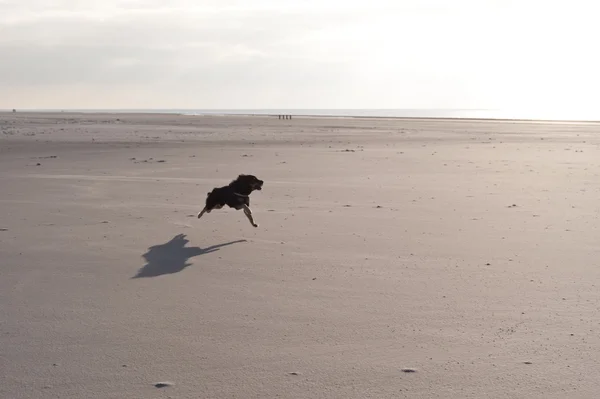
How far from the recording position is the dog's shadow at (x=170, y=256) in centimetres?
718

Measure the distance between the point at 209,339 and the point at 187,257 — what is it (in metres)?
2.92

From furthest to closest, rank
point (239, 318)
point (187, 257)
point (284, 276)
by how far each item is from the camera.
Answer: point (187, 257), point (284, 276), point (239, 318)

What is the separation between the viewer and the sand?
14.2 feet

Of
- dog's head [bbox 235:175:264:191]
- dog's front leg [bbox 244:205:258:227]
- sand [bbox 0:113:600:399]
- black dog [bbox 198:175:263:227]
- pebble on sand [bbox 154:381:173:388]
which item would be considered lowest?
pebble on sand [bbox 154:381:173:388]

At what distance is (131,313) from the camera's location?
18.6 feet

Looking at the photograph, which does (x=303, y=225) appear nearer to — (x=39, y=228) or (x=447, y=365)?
A: (x=39, y=228)

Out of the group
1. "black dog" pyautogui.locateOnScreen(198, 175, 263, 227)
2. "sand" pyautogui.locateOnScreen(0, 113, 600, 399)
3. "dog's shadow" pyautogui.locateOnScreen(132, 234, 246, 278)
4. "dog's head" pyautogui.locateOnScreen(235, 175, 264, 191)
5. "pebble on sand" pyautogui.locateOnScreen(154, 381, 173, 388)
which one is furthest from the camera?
"dog's head" pyautogui.locateOnScreen(235, 175, 264, 191)

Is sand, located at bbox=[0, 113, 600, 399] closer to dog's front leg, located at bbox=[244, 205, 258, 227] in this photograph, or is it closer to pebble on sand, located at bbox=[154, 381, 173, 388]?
pebble on sand, located at bbox=[154, 381, 173, 388]

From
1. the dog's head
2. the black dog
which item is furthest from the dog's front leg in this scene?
the dog's head

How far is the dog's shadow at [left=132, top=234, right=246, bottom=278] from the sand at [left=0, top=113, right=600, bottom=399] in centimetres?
4

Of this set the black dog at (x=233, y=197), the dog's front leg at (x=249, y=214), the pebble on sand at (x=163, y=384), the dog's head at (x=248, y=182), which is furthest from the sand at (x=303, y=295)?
the dog's head at (x=248, y=182)

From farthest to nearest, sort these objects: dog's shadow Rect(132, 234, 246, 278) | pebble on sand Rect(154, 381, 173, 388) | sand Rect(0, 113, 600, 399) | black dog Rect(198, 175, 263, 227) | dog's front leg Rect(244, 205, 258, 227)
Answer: black dog Rect(198, 175, 263, 227), dog's front leg Rect(244, 205, 258, 227), dog's shadow Rect(132, 234, 246, 278), sand Rect(0, 113, 600, 399), pebble on sand Rect(154, 381, 173, 388)

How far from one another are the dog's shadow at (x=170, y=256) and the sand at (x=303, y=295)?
1.6 inches

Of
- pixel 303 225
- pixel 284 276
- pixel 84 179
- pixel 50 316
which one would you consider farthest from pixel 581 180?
pixel 50 316
